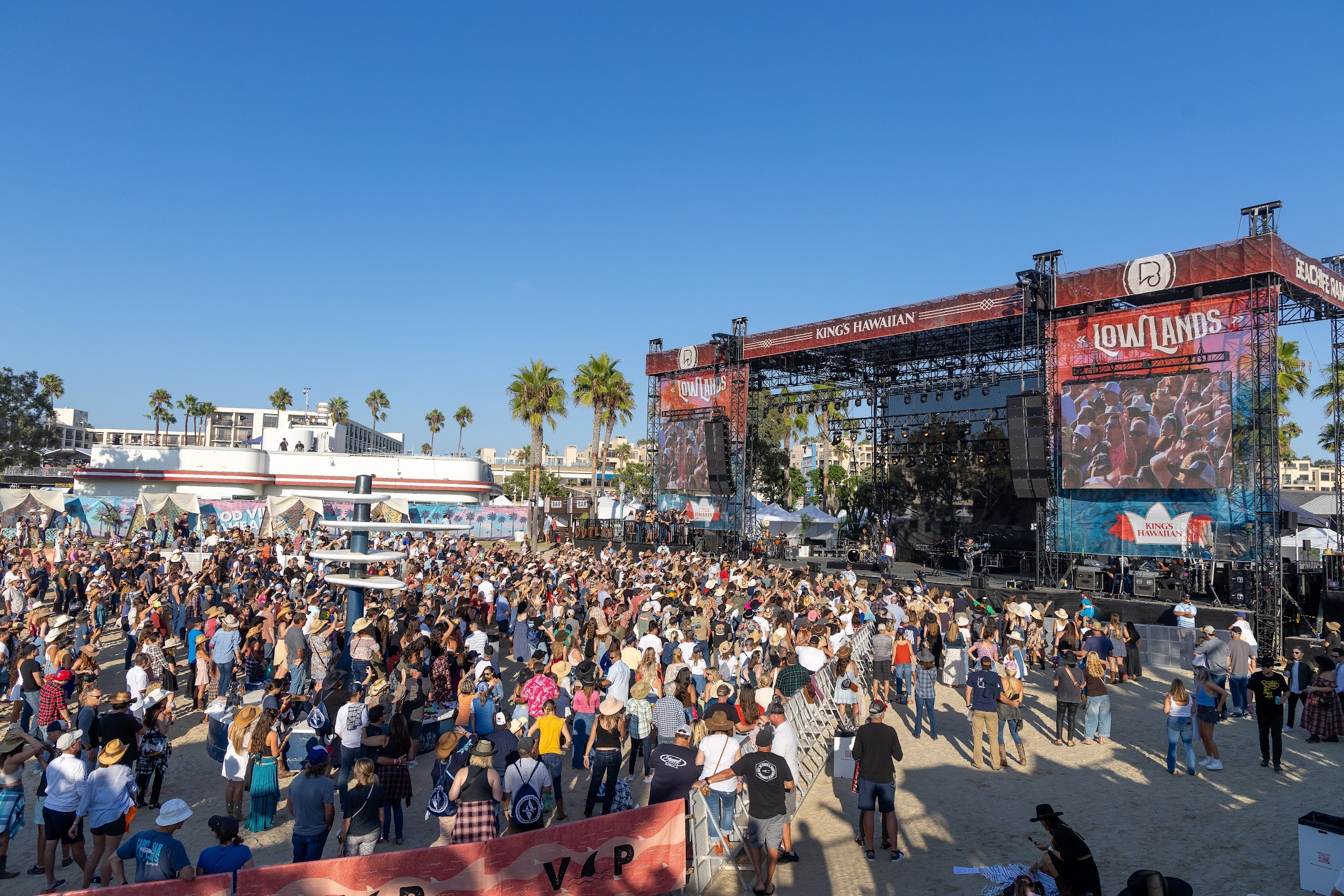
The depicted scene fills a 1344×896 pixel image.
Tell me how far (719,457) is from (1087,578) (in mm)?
13906

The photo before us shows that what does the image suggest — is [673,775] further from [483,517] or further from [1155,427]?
[483,517]

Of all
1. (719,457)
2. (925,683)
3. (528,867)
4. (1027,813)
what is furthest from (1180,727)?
(719,457)

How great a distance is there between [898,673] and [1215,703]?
4.51m

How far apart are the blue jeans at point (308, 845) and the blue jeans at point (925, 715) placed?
323 inches

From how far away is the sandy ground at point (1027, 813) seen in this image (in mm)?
6926

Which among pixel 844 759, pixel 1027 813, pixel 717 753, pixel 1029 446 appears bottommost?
pixel 1027 813

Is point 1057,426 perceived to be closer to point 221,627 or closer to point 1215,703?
point 1215,703

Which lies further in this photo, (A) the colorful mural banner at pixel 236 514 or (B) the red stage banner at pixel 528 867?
(A) the colorful mural banner at pixel 236 514

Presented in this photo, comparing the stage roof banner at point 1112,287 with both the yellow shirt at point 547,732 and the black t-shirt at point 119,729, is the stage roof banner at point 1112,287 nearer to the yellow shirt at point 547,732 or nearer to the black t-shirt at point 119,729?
the yellow shirt at point 547,732

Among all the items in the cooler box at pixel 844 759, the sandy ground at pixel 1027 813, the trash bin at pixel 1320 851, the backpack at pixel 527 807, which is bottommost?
the sandy ground at pixel 1027 813

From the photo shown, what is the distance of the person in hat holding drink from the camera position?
5.13 m

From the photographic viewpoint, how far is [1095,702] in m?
10.8

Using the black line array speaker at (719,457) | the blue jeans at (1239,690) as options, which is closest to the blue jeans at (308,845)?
the blue jeans at (1239,690)

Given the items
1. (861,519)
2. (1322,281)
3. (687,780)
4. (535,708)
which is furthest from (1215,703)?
(861,519)
